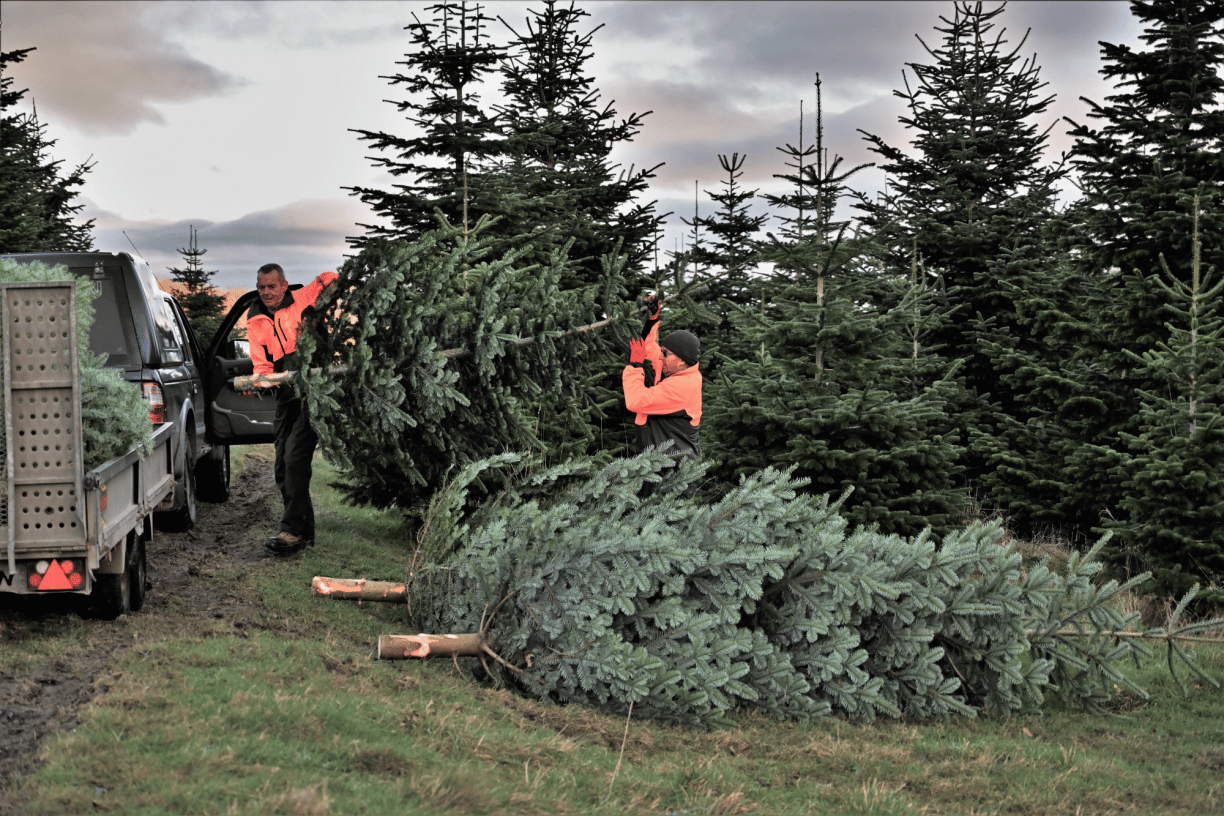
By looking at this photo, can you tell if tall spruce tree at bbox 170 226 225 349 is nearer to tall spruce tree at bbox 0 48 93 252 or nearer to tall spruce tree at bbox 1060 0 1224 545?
tall spruce tree at bbox 0 48 93 252

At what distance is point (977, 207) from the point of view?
61.0ft

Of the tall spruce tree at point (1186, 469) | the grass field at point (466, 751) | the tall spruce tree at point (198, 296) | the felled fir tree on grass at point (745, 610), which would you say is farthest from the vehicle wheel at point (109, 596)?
the tall spruce tree at point (198, 296)

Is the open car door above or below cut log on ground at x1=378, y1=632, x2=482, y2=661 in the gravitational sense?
above

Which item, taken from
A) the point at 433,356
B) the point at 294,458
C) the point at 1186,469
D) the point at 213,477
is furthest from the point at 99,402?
the point at 1186,469

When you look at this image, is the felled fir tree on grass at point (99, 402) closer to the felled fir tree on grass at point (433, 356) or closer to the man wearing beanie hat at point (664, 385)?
the felled fir tree on grass at point (433, 356)

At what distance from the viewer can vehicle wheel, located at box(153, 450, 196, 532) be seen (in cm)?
919

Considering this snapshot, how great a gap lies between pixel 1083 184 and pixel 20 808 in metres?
13.7

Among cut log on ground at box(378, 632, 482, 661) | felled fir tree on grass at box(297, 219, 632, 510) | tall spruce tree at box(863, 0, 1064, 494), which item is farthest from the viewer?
tall spruce tree at box(863, 0, 1064, 494)

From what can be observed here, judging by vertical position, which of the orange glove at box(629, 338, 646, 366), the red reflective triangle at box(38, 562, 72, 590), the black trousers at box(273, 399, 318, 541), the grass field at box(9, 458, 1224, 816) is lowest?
the grass field at box(9, 458, 1224, 816)

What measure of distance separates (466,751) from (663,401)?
15.4 ft

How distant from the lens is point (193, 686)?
466 centimetres

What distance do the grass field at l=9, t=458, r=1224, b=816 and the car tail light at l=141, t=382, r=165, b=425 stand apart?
75.8 inches

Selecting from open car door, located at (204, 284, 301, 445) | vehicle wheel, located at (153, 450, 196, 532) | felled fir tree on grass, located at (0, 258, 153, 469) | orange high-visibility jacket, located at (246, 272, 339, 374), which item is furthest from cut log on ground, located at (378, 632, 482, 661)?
open car door, located at (204, 284, 301, 445)

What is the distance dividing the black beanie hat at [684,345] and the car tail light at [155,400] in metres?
4.44
